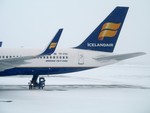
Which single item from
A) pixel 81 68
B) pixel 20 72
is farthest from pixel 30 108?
pixel 81 68

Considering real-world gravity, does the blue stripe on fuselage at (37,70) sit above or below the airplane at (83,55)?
below

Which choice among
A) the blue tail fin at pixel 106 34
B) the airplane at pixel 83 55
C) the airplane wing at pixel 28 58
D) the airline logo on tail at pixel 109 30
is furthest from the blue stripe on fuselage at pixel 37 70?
the airline logo on tail at pixel 109 30

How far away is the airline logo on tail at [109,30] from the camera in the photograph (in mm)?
28297

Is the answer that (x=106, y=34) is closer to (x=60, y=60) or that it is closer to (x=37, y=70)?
(x=60, y=60)

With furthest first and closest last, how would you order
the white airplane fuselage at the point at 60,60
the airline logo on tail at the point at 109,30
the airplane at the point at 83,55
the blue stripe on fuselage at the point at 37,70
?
the airline logo on tail at the point at 109,30
the white airplane fuselage at the point at 60,60
the airplane at the point at 83,55
the blue stripe on fuselage at the point at 37,70

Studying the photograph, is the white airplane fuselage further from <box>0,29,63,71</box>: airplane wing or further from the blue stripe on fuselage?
<box>0,29,63,71</box>: airplane wing

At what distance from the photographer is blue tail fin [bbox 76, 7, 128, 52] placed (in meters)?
28.3

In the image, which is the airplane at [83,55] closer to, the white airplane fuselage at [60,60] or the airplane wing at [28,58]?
the white airplane fuselage at [60,60]

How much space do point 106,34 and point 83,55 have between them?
3.41 metres

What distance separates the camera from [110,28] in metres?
28.3

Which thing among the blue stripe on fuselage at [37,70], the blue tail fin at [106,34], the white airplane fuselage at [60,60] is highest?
the blue tail fin at [106,34]

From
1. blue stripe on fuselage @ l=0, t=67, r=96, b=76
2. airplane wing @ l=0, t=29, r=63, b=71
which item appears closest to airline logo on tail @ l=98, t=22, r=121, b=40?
blue stripe on fuselage @ l=0, t=67, r=96, b=76

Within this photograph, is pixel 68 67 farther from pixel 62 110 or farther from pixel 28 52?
pixel 62 110

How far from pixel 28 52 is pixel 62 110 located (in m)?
13.6
